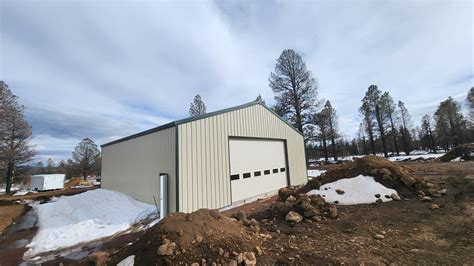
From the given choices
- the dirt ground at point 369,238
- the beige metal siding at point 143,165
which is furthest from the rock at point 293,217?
the beige metal siding at point 143,165

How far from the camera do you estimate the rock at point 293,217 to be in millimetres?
5652

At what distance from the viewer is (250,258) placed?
361 centimetres

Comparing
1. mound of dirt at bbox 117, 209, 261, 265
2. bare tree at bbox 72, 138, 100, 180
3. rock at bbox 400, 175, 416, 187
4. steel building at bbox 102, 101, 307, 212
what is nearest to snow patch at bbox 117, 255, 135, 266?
mound of dirt at bbox 117, 209, 261, 265

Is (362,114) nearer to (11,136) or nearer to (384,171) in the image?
(384,171)

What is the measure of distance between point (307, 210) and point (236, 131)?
4.99 metres

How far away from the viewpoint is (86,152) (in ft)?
120

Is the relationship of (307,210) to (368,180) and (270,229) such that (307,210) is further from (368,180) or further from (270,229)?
(368,180)

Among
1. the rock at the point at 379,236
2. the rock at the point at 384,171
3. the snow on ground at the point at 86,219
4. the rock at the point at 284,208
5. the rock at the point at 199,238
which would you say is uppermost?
the rock at the point at 384,171

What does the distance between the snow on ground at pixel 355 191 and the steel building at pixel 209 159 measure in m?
3.53

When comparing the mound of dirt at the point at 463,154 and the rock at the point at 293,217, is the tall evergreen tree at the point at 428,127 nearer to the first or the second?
the mound of dirt at the point at 463,154

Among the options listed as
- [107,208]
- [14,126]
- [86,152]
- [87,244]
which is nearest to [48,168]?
[86,152]

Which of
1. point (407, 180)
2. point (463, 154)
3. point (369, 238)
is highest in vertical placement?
point (463, 154)

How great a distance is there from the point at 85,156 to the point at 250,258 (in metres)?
42.0

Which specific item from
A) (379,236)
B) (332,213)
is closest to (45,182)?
(332,213)
